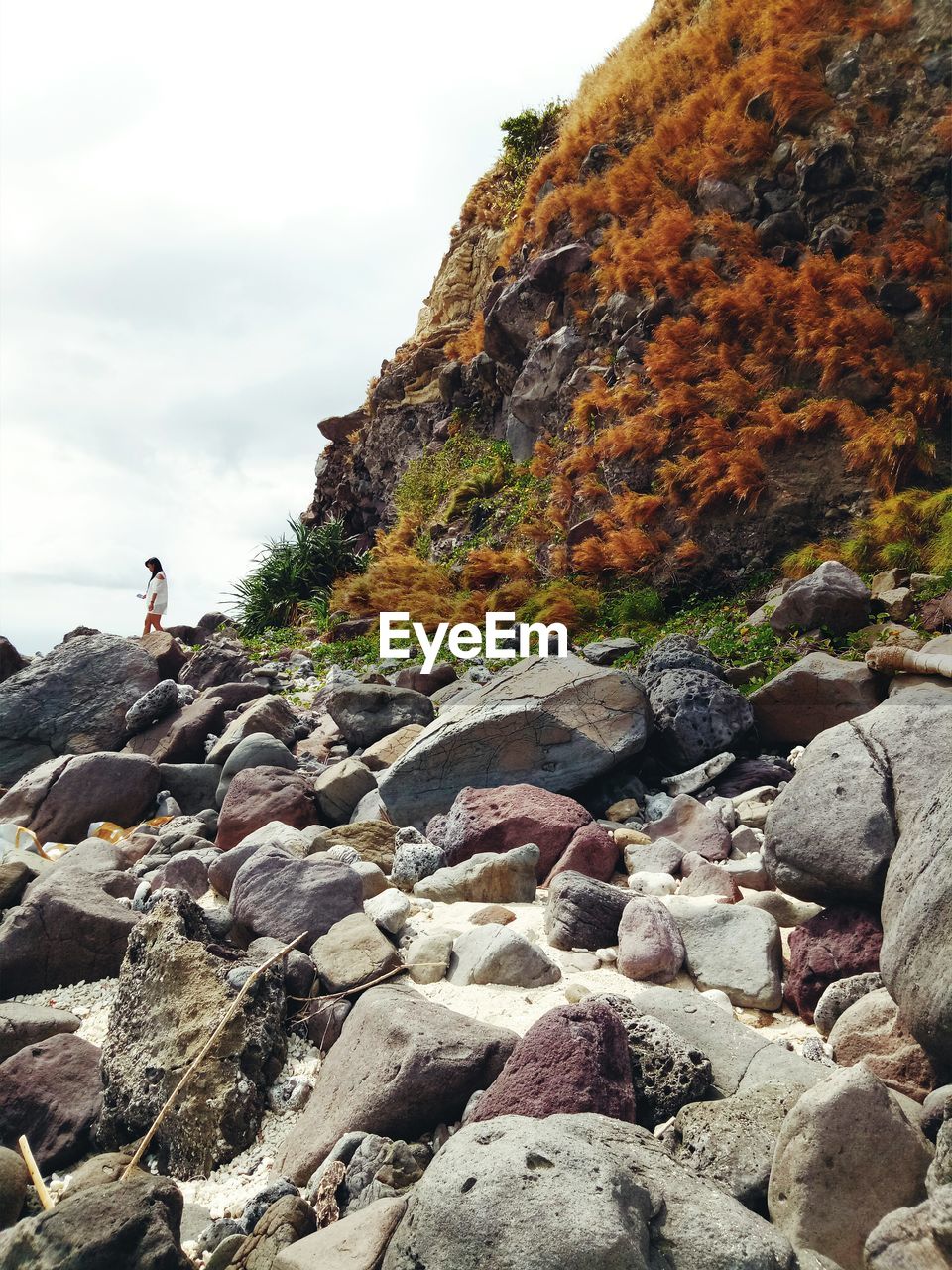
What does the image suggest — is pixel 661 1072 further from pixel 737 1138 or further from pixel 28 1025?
pixel 28 1025

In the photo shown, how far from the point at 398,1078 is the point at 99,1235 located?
3.35ft

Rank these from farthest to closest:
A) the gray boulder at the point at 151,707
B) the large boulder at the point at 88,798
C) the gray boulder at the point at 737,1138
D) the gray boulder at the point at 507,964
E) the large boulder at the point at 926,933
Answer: the gray boulder at the point at 151,707 → the large boulder at the point at 88,798 → the gray boulder at the point at 507,964 → the large boulder at the point at 926,933 → the gray boulder at the point at 737,1138

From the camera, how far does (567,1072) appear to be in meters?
2.90

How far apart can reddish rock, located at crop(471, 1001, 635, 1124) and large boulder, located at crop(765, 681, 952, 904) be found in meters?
1.40

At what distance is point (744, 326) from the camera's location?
13.5 metres

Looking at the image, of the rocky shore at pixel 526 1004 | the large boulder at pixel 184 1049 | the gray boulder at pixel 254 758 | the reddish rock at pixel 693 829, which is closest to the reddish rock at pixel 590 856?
the rocky shore at pixel 526 1004

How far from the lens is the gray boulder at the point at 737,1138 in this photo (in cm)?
264

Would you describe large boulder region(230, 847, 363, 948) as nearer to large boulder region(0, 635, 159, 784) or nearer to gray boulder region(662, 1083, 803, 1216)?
gray boulder region(662, 1083, 803, 1216)

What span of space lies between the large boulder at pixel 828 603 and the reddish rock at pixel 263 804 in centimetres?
533

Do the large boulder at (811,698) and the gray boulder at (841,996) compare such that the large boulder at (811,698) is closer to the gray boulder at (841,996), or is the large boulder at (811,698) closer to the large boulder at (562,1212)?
the gray boulder at (841,996)

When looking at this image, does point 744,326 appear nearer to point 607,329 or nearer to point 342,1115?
point 607,329

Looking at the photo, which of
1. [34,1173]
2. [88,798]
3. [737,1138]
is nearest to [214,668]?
[88,798]

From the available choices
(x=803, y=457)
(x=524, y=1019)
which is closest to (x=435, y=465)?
(x=803, y=457)

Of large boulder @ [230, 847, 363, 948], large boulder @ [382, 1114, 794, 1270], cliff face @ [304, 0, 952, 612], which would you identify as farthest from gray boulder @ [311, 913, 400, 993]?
cliff face @ [304, 0, 952, 612]
